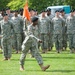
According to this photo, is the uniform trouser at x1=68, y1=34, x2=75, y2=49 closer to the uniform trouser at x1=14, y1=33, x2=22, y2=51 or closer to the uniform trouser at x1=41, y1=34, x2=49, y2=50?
the uniform trouser at x1=41, y1=34, x2=49, y2=50

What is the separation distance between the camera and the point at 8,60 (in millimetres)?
18062

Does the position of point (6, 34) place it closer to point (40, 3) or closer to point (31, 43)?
point (31, 43)

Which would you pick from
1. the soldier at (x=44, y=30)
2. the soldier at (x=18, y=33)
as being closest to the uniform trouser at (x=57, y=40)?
the soldier at (x=44, y=30)

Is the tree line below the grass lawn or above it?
above

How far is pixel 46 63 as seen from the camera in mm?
16953

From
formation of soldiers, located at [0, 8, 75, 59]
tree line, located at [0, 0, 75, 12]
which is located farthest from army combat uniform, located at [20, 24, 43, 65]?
tree line, located at [0, 0, 75, 12]

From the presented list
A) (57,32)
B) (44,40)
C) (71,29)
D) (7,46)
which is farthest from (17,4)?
(7,46)

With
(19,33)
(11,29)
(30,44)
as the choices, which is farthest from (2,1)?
(30,44)

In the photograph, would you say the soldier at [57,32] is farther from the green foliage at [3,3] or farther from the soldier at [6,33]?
the green foliage at [3,3]

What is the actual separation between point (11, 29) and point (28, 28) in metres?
3.77

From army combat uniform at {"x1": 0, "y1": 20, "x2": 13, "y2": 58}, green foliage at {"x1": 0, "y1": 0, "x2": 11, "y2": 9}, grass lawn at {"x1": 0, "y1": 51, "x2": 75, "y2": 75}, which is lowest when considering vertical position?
grass lawn at {"x1": 0, "y1": 51, "x2": 75, "y2": 75}

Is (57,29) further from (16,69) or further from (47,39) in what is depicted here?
(16,69)

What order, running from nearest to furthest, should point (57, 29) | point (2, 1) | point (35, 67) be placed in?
point (35, 67) < point (57, 29) < point (2, 1)

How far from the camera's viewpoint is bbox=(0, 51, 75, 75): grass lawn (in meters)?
14.4
